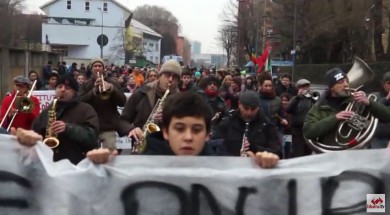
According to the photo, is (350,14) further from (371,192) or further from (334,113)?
(371,192)

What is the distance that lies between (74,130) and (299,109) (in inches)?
195

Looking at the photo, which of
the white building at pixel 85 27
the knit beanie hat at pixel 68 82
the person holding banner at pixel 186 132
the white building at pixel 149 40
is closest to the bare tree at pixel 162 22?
the white building at pixel 149 40

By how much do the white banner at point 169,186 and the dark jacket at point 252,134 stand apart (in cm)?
233

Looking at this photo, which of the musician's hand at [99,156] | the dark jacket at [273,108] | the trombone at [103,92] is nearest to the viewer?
the musician's hand at [99,156]

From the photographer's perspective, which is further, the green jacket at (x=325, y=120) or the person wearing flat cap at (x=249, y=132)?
the green jacket at (x=325, y=120)

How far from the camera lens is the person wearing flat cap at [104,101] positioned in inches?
323

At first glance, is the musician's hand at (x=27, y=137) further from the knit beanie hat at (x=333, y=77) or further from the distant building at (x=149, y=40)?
the distant building at (x=149, y=40)

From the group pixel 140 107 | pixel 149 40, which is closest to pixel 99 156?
pixel 140 107

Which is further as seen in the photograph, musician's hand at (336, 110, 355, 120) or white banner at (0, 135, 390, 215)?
musician's hand at (336, 110, 355, 120)

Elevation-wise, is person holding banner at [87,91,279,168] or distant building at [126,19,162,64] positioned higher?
distant building at [126,19,162,64]

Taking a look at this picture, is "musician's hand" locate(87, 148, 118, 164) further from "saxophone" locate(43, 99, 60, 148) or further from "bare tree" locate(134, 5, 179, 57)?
"bare tree" locate(134, 5, 179, 57)

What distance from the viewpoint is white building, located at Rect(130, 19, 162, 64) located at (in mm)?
116625

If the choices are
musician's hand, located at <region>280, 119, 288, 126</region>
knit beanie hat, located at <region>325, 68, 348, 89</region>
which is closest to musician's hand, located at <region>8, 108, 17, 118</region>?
knit beanie hat, located at <region>325, 68, 348, 89</region>

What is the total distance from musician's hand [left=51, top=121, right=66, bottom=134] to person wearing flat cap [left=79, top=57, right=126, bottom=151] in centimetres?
280
